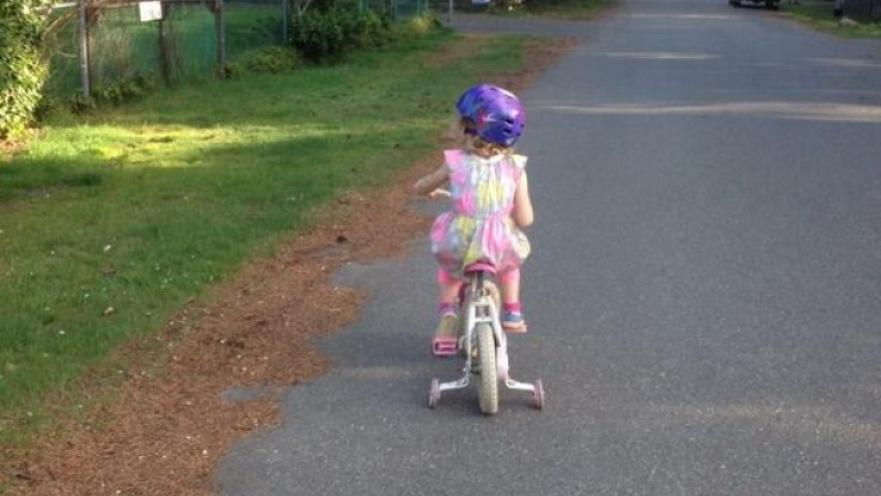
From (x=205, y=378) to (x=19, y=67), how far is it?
8148mm

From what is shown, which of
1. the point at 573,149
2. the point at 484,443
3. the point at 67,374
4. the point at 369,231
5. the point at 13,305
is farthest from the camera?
the point at 573,149

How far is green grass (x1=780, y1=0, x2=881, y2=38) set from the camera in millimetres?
36406

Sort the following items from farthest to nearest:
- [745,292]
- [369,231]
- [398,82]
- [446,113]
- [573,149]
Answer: [398,82] < [446,113] < [573,149] < [369,231] < [745,292]

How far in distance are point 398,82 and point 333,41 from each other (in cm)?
337

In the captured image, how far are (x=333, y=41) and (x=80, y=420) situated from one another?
1837 cm

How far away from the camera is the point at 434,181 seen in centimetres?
580

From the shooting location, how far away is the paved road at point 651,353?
495cm

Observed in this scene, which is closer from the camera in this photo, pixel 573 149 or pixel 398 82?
pixel 573 149

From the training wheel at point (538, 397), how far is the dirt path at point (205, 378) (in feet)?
3.73

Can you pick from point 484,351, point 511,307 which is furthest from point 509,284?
point 484,351

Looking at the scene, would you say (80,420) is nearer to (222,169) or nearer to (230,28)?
(222,169)

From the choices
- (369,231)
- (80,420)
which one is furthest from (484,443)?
(369,231)

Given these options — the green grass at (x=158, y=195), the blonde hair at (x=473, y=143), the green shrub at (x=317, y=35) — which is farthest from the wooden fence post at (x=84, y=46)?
the blonde hair at (x=473, y=143)

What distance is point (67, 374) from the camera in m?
5.85
